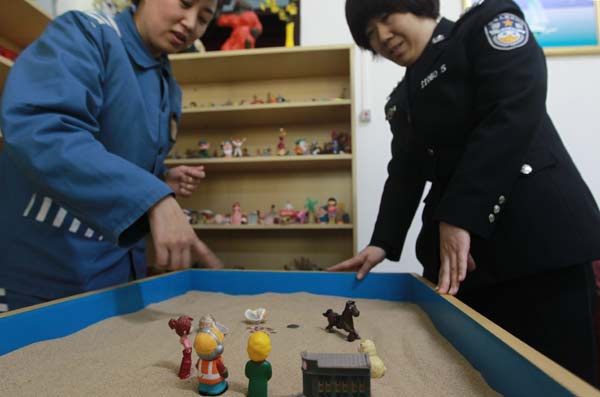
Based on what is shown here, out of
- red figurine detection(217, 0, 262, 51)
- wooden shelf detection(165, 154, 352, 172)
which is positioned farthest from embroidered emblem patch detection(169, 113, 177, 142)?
red figurine detection(217, 0, 262, 51)

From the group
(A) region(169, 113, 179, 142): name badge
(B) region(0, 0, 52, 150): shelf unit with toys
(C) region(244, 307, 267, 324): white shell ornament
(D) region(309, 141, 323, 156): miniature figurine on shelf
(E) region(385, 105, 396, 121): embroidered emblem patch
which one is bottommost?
(C) region(244, 307, 267, 324): white shell ornament

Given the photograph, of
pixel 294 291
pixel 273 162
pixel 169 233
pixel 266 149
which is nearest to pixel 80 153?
pixel 169 233

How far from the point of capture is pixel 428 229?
3.02ft

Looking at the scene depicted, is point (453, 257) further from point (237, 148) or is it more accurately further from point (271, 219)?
point (237, 148)

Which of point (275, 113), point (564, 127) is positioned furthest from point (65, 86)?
point (564, 127)

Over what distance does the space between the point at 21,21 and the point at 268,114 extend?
1112 mm

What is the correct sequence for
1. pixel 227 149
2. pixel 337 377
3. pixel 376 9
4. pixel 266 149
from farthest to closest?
pixel 266 149 < pixel 227 149 < pixel 376 9 < pixel 337 377

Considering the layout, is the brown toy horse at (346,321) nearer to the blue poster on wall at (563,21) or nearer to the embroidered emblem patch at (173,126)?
the embroidered emblem patch at (173,126)

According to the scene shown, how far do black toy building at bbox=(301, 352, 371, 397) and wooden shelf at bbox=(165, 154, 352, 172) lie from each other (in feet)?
4.66

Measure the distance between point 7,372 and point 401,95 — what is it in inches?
35.2

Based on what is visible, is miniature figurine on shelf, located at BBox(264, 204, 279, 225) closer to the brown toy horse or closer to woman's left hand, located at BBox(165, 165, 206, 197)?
woman's left hand, located at BBox(165, 165, 206, 197)

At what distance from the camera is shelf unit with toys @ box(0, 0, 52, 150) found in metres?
1.48

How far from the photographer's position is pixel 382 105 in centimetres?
198

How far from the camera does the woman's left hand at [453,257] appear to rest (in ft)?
2.18
